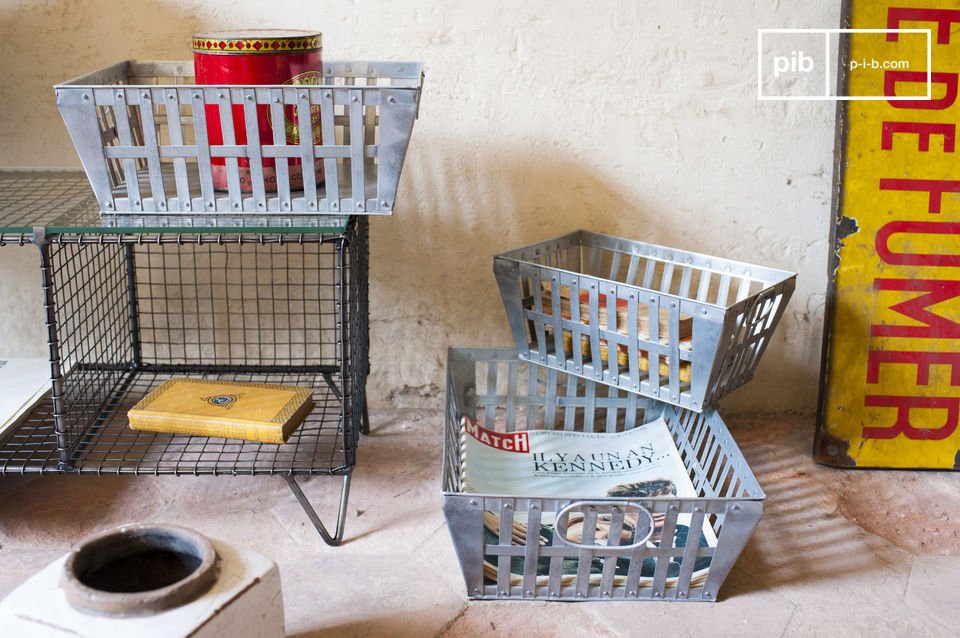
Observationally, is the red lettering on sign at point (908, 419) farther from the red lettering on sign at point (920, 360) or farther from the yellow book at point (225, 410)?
the yellow book at point (225, 410)

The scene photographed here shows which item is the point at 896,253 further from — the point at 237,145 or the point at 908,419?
the point at 237,145

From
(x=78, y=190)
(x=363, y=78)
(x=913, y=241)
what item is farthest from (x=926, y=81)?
(x=78, y=190)

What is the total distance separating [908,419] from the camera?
1935 mm

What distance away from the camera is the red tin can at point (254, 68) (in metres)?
1.45

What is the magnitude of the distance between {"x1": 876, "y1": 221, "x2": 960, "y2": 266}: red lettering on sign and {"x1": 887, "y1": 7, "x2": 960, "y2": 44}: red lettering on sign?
0.36 meters

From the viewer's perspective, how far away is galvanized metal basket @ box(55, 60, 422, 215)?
4.63ft

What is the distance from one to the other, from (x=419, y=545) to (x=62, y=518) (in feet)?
2.13

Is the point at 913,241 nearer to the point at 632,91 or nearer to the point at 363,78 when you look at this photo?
the point at 632,91

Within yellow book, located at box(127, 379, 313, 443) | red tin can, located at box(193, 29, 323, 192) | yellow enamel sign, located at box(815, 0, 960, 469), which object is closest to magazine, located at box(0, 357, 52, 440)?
yellow book, located at box(127, 379, 313, 443)

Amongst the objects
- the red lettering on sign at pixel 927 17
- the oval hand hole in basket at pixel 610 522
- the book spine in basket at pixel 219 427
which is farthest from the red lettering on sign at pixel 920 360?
the book spine in basket at pixel 219 427

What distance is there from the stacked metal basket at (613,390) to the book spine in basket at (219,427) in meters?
0.29

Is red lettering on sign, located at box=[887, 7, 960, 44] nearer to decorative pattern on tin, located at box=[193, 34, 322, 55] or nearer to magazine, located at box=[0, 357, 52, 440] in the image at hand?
decorative pattern on tin, located at box=[193, 34, 322, 55]

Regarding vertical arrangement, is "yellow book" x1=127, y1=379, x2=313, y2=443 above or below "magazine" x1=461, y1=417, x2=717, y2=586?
above

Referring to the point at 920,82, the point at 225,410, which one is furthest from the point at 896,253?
the point at 225,410
